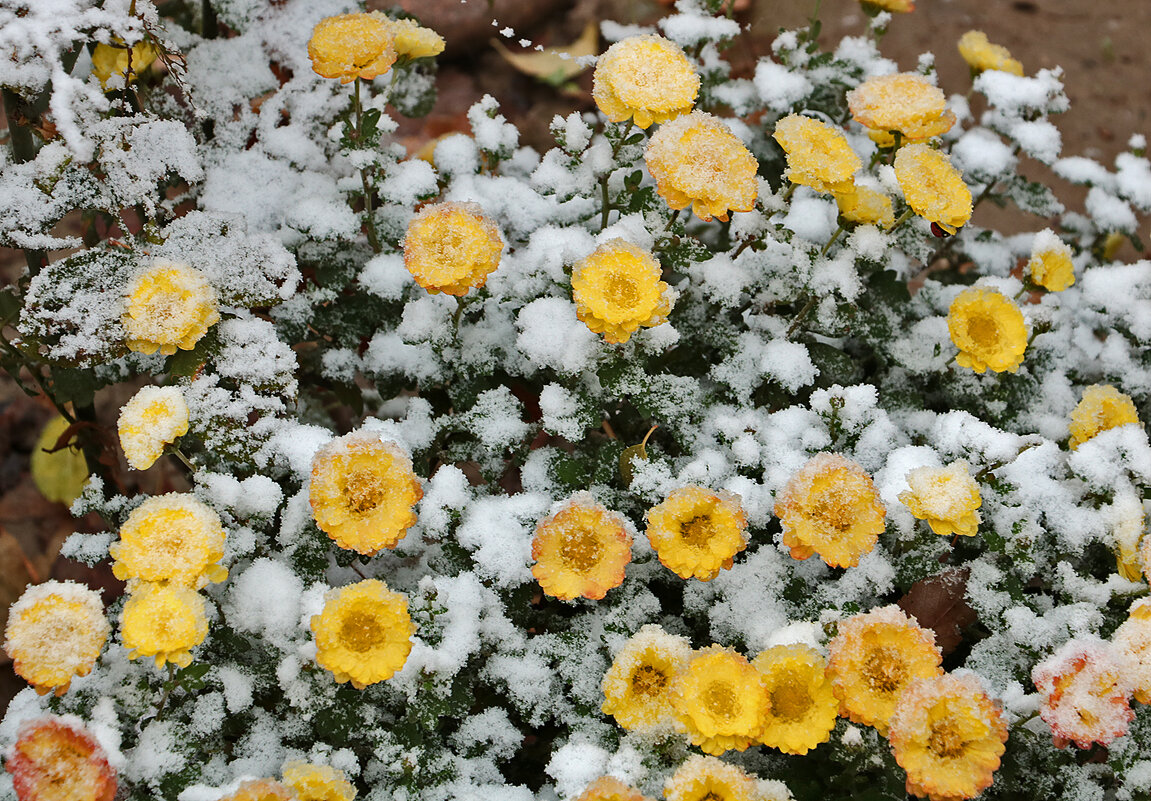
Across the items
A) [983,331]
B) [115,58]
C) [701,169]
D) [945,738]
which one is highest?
[701,169]

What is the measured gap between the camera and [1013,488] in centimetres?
146

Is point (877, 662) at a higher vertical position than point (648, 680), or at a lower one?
higher

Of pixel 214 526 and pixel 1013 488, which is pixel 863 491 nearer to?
pixel 1013 488

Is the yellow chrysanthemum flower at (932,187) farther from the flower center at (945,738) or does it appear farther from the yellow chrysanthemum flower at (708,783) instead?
the yellow chrysanthemum flower at (708,783)

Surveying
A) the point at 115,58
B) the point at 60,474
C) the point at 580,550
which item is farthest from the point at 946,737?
the point at 60,474

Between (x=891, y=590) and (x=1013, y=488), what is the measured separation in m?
0.26

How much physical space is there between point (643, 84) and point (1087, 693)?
105 cm

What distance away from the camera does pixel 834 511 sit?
125 centimetres

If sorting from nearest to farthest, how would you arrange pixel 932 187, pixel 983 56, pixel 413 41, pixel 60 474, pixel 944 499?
pixel 944 499
pixel 932 187
pixel 413 41
pixel 983 56
pixel 60 474

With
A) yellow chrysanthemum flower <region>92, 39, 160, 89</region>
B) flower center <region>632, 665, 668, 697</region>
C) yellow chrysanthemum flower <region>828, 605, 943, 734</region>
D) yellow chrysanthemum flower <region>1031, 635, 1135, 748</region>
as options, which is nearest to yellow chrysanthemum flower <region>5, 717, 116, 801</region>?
flower center <region>632, 665, 668, 697</region>

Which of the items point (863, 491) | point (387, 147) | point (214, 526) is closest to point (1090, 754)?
point (863, 491)

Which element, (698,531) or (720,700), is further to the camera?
(698,531)

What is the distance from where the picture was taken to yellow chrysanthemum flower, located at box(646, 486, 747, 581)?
125 centimetres

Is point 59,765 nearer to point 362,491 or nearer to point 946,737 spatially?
point 362,491
